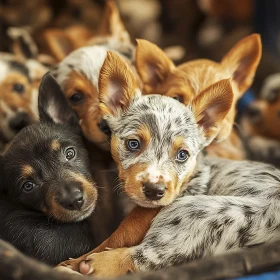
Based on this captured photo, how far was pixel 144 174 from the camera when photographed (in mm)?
2248

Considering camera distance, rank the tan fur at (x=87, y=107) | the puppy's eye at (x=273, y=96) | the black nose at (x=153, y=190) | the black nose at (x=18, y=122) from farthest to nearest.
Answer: the puppy's eye at (x=273, y=96)
the black nose at (x=18, y=122)
the tan fur at (x=87, y=107)
the black nose at (x=153, y=190)

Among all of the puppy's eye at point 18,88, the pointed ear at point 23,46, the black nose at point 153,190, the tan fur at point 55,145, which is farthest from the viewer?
the pointed ear at point 23,46

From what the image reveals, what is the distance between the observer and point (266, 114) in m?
4.12

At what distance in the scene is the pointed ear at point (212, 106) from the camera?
8.05ft

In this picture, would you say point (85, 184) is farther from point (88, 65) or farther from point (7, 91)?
point (7, 91)

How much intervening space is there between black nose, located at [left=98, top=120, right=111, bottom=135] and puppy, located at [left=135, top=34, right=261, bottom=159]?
0.42 meters

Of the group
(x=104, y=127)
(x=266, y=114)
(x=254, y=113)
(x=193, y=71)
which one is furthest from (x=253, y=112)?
(x=104, y=127)

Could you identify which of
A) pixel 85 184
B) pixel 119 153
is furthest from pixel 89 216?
pixel 119 153

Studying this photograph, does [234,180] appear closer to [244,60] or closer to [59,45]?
[244,60]

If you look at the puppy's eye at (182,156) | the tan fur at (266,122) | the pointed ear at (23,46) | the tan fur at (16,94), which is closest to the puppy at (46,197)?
the puppy's eye at (182,156)

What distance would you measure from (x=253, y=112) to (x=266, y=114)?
12cm

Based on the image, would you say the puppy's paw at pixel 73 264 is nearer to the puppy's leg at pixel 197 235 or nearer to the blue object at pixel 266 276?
the puppy's leg at pixel 197 235

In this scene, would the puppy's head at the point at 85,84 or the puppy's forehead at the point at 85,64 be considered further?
the puppy's forehead at the point at 85,64

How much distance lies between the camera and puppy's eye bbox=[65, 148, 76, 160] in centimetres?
262
